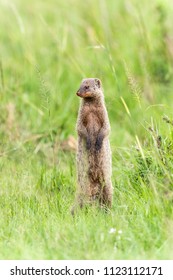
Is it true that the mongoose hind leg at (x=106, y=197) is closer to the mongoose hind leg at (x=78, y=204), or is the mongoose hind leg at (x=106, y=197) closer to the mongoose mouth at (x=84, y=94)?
the mongoose hind leg at (x=78, y=204)

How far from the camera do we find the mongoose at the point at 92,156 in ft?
20.1

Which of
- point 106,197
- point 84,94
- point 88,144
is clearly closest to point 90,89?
point 84,94

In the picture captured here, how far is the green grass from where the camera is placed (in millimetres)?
5273

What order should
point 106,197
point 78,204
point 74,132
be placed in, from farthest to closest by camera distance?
point 74,132 → point 106,197 → point 78,204

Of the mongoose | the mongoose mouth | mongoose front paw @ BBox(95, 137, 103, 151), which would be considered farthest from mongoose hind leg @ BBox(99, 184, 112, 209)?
the mongoose mouth

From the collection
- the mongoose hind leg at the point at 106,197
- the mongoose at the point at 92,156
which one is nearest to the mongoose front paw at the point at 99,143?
the mongoose at the point at 92,156

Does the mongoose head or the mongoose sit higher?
the mongoose head

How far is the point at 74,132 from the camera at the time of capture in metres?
6.45

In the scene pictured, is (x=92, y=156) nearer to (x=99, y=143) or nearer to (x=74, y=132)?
(x=99, y=143)

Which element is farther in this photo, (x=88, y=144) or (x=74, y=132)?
(x=74, y=132)

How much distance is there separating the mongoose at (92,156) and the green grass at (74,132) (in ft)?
0.58

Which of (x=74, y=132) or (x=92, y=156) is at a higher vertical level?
(x=74, y=132)

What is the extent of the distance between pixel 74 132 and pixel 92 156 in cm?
39

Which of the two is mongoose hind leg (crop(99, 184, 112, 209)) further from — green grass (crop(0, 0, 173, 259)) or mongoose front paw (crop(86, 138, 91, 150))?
mongoose front paw (crop(86, 138, 91, 150))
